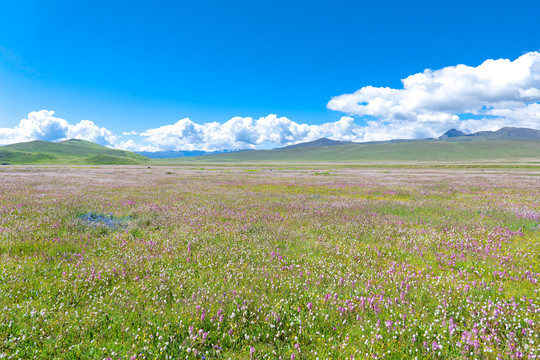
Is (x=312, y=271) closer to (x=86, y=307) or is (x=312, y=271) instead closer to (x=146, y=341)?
(x=146, y=341)

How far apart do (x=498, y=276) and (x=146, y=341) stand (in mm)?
8346

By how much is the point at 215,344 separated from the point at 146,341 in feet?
3.54

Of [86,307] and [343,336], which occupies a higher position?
[86,307]

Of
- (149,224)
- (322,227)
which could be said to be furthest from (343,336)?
(149,224)

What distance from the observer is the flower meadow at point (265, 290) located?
387cm

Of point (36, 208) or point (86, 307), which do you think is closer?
point (86, 307)

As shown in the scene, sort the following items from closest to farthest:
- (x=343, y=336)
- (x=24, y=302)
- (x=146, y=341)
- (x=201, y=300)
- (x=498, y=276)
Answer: (x=146, y=341) < (x=343, y=336) < (x=24, y=302) < (x=201, y=300) < (x=498, y=276)

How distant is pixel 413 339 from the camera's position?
393 centimetres

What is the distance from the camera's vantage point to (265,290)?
221 inches

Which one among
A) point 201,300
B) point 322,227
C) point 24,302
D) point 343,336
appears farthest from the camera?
point 322,227

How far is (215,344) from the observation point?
13.0 feet

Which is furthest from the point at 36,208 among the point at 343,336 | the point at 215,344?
the point at 343,336

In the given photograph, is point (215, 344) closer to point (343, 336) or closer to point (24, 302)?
point (343, 336)

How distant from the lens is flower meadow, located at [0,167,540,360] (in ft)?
12.7
